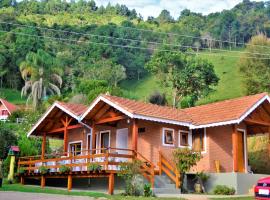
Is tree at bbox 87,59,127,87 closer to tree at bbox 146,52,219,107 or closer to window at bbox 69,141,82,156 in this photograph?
tree at bbox 146,52,219,107

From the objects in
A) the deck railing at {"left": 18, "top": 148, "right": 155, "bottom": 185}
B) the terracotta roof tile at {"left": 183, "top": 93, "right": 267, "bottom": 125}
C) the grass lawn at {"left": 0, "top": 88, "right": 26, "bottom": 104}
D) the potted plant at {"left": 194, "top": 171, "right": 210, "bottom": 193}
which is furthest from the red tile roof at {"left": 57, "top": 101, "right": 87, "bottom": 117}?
the grass lawn at {"left": 0, "top": 88, "right": 26, "bottom": 104}

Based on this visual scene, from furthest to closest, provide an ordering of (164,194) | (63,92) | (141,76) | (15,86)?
(141,76) → (15,86) → (63,92) → (164,194)

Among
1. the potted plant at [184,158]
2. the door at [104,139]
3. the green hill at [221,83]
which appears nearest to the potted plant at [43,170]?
the door at [104,139]

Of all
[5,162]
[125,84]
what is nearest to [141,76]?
[125,84]

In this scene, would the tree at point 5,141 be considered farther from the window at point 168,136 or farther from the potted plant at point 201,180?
the potted plant at point 201,180

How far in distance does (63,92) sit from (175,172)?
67.7 m

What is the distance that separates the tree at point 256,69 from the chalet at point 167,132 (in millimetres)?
26435

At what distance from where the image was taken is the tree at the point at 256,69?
51.6m

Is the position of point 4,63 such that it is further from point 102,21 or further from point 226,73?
point 102,21

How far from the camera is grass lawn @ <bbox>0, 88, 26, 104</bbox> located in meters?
85.9

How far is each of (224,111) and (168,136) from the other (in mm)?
3351

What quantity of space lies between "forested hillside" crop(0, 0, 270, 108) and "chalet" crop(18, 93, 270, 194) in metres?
30.6

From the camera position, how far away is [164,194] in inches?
763

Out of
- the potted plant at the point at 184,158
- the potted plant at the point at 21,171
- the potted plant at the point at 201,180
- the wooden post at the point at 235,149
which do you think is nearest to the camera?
the potted plant at the point at 184,158
